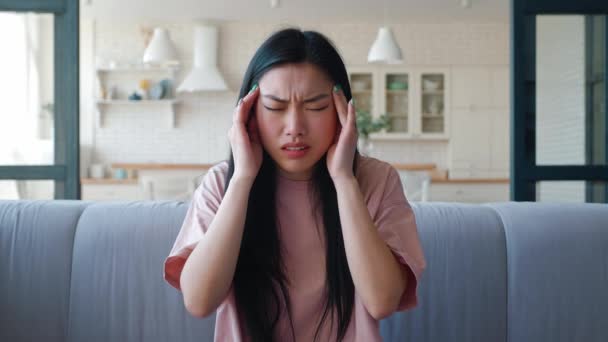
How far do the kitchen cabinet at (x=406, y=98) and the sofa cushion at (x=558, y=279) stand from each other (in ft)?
19.4

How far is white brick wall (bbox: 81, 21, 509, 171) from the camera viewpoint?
7.54 m

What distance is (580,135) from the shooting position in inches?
88.8

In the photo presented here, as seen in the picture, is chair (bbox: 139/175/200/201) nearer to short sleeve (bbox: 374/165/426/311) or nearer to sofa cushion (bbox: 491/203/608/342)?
sofa cushion (bbox: 491/203/608/342)

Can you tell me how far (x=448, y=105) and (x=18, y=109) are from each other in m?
6.00

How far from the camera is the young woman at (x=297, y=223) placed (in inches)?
46.1

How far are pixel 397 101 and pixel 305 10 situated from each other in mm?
1679

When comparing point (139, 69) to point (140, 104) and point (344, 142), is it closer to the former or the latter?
point (140, 104)

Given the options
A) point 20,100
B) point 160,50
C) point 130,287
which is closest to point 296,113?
point 130,287

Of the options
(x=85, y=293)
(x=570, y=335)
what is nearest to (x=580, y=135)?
(x=570, y=335)

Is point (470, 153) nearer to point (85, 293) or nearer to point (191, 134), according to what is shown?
point (191, 134)

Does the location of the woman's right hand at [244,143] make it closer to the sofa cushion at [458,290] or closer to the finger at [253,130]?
the finger at [253,130]

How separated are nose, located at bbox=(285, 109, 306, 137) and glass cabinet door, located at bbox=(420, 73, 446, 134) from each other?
6.58 metres

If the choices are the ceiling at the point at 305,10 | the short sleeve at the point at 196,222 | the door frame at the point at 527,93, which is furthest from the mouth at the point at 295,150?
the ceiling at the point at 305,10

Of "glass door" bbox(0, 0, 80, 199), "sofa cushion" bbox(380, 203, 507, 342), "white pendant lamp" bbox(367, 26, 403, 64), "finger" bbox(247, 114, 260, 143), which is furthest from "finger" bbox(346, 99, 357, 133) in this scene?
"white pendant lamp" bbox(367, 26, 403, 64)
